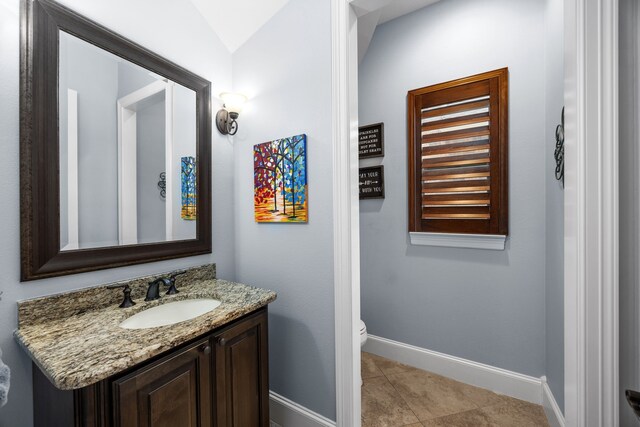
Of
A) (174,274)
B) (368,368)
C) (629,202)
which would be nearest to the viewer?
(629,202)

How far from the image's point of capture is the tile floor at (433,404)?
1.68m

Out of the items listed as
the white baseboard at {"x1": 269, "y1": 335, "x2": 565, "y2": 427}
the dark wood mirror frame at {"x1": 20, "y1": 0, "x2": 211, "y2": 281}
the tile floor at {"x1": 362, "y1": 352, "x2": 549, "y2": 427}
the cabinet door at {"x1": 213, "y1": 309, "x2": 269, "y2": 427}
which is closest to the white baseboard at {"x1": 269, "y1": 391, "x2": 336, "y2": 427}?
the white baseboard at {"x1": 269, "y1": 335, "x2": 565, "y2": 427}

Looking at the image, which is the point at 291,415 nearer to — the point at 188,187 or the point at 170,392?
the point at 170,392

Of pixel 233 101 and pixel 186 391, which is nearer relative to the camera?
pixel 186 391

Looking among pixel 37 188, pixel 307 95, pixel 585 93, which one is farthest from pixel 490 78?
pixel 37 188

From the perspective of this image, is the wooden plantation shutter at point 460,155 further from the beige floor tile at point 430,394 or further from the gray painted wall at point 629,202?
the beige floor tile at point 430,394

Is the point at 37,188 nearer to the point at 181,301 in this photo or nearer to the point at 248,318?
the point at 181,301

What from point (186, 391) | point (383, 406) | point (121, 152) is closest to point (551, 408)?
point (383, 406)

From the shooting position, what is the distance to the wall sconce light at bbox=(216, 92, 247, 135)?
5.61ft

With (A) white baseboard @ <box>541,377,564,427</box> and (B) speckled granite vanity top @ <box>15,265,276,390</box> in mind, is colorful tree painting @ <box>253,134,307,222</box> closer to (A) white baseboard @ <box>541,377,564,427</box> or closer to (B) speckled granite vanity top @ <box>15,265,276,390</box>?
(B) speckled granite vanity top @ <box>15,265,276,390</box>

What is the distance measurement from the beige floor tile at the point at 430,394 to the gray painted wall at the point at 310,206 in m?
0.73

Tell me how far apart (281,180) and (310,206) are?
0.83 ft

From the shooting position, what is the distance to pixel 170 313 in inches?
53.7

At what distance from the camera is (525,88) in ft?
5.96
